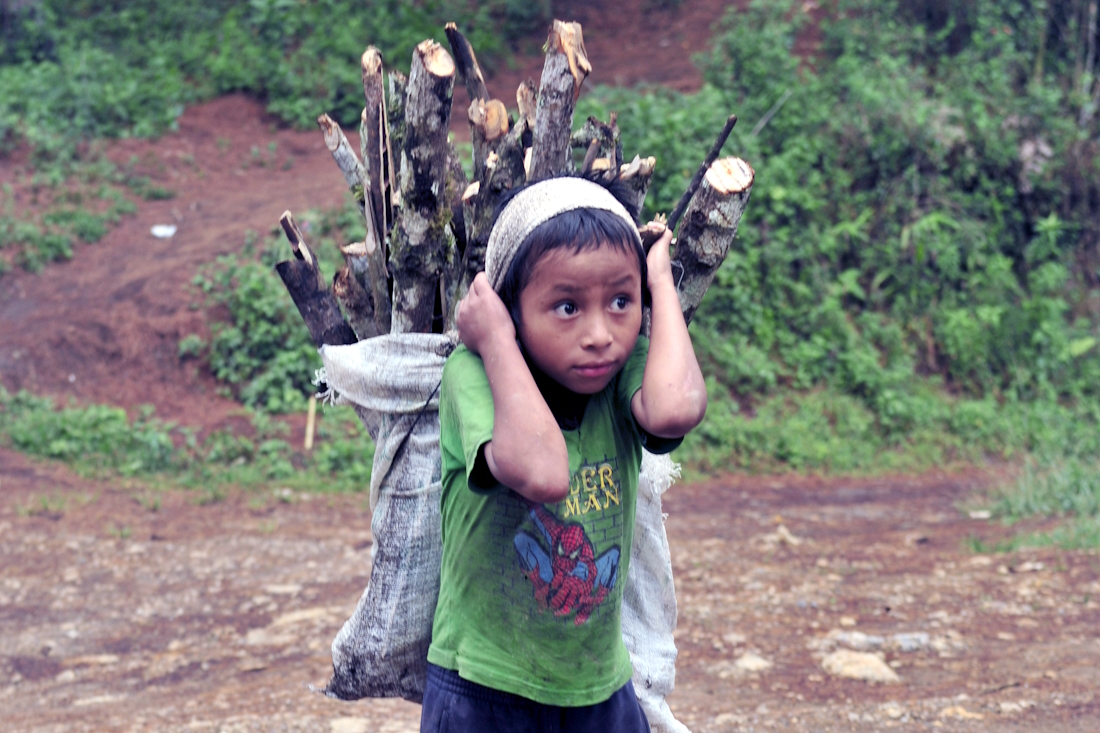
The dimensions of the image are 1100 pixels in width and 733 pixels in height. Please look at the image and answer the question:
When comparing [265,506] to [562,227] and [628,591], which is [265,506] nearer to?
[628,591]

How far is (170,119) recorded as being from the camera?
32.6 ft

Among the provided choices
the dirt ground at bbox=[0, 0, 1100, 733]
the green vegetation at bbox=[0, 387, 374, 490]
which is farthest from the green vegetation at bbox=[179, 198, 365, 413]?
the green vegetation at bbox=[0, 387, 374, 490]

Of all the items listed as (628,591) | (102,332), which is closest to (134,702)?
→ (628,591)

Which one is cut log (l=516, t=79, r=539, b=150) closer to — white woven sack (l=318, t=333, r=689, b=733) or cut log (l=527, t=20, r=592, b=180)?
cut log (l=527, t=20, r=592, b=180)

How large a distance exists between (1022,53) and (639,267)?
32.0 ft

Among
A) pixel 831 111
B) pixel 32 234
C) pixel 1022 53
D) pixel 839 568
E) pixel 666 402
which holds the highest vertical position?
pixel 1022 53

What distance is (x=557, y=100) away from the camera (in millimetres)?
2002

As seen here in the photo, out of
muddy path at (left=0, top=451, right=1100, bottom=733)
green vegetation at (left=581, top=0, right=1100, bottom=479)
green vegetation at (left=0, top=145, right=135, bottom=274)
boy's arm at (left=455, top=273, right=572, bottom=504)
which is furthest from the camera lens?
green vegetation at (left=0, top=145, right=135, bottom=274)

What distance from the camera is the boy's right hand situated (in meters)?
1.63

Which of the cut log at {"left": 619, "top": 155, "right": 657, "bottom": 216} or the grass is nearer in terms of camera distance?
the cut log at {"left": 619, "top": 155, "right": 657, "bottom": 216}

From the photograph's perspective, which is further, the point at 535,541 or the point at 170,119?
the point at 170,119

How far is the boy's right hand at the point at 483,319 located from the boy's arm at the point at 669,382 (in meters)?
0.23

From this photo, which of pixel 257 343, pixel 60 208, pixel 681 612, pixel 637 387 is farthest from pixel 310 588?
pixel 60 208

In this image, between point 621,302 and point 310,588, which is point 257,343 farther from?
point 621,302
